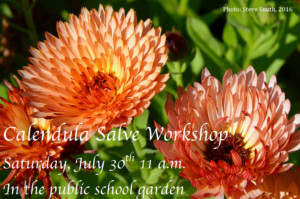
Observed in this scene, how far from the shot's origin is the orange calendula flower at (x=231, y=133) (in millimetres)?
968

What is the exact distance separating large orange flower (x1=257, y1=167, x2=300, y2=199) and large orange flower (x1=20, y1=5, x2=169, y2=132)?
555mm

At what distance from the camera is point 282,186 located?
3.71ft

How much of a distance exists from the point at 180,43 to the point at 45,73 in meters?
0.61

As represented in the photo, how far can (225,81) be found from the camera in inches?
45.9

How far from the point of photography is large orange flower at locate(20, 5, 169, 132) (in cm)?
102

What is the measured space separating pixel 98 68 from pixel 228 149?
0.63 meters

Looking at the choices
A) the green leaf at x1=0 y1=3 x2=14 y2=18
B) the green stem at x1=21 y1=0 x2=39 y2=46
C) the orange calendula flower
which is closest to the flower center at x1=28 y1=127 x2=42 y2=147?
the orange calendula flower

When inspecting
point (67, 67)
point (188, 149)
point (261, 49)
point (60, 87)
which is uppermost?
point (261, 49)

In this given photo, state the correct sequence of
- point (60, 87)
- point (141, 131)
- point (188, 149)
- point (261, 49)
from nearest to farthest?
point (188, 149) → point (60, 87) → point (141, 131) → point (261, 49)

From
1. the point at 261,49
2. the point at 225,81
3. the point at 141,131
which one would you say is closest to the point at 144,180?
the point at 141,131

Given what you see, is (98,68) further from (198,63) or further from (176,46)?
(198,63)

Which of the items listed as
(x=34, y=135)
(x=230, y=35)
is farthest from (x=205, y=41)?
(x=34, y=135)

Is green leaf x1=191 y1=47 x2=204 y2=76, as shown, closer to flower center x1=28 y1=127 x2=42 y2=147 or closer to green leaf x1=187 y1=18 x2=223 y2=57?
green leaf x1=187 y1=18 x2=223 y2=57

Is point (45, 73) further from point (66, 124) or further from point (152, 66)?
point (152, 66)
